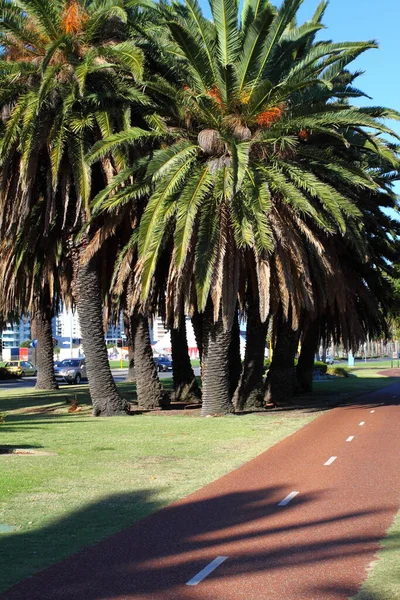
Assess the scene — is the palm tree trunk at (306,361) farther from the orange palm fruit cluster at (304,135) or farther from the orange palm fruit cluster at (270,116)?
the orange palm fruit cluster at (270,116)

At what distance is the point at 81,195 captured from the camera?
Result: 23.0 metres

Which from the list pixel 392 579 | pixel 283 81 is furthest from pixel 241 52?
pixel 392 579

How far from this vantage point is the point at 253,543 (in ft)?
28.1

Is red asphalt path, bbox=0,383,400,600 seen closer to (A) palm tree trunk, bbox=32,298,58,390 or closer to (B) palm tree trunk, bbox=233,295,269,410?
(B) palm tree trunk, bbox=233,295,269,410

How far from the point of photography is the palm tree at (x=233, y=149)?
2175cm

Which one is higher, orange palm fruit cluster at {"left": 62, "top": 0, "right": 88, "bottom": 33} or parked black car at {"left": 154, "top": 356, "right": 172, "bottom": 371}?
orange palm fruit cluster at {"left": 62, "top": 0, "right": 88, "bottom": 33}

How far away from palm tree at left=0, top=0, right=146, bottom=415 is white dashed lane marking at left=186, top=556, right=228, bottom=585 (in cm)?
1586

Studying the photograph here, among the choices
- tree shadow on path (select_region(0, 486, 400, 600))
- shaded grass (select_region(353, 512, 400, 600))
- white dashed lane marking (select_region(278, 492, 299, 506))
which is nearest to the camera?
shaded grass (select_region(353, 512, 400, 600))

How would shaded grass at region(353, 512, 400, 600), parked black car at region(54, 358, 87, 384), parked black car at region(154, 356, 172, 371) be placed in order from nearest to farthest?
shaded grass at region(353, 512, 400, 600) < parked black car at region(54, 358, 87, 384) < parked black car at region(154, 356, 172, 371)

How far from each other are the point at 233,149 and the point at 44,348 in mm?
24037

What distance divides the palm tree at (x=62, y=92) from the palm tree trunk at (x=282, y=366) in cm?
1076

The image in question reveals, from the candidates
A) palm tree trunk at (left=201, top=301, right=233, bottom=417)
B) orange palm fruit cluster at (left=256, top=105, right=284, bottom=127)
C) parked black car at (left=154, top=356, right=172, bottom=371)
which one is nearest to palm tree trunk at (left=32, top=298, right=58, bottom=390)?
palm tree trunk at (left=201, top=301, right=233, bottom=417)

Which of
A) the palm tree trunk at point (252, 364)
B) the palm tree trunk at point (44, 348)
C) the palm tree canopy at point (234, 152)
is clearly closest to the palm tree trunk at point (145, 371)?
the palm tree trunk at point (252, 364)

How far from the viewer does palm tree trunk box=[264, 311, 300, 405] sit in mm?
32125
